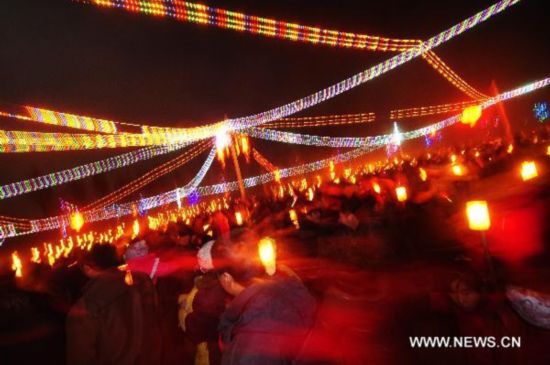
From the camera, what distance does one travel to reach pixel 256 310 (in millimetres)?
1889

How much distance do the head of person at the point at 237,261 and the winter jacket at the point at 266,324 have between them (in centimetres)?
18

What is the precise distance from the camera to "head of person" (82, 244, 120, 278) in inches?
123

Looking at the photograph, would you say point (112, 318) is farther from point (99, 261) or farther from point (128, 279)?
point (99, 261)

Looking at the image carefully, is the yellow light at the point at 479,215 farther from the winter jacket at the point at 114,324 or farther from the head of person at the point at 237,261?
the winter jacket at the point at 114,324

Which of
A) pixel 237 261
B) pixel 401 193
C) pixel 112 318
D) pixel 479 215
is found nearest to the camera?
pixel 237 261

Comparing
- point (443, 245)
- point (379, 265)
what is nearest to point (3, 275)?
point (379, 265)

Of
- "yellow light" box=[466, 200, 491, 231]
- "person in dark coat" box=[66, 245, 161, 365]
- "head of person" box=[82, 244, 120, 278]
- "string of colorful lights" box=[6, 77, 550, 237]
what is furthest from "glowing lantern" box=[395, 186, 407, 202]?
"string of colorful lights" box=[6, 77, 550, 237]

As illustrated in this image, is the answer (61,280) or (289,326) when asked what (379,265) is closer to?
(61,280)

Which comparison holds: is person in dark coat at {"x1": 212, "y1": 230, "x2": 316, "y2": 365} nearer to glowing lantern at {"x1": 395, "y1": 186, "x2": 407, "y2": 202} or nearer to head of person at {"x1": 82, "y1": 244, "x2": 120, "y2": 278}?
head of person at {"x1": 82, "y1": 244, "x2": 120, "y2": 278}

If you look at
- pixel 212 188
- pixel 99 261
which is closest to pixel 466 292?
pixel 99 261

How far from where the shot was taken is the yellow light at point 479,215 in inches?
206

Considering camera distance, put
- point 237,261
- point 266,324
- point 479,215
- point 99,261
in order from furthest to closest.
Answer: point 479,215 < point 99,261 < point 237,261 < point 266,324

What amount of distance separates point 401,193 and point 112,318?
7.51 m

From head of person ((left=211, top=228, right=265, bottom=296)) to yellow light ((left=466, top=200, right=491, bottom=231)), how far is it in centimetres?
408
